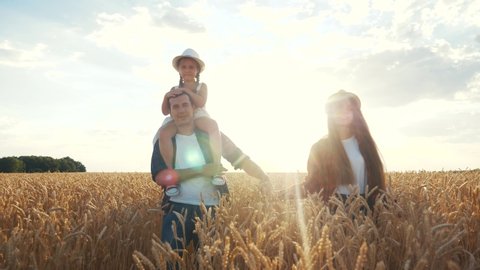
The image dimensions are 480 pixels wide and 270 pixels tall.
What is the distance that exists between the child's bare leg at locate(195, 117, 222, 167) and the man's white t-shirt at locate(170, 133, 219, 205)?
4.3 inches

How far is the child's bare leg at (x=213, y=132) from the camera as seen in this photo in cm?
420

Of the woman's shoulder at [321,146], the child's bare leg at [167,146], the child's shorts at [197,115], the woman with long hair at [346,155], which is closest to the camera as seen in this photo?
the child's bare leg at [167,146]

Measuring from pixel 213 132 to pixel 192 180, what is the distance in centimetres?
48

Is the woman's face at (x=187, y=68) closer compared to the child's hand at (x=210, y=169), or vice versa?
the child's hand at (x=210, y=169)

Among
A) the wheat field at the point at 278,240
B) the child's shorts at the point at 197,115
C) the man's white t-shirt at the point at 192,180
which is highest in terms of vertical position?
the child's shorts at the point at 197,115

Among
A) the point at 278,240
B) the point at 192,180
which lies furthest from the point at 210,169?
the point at 278,240

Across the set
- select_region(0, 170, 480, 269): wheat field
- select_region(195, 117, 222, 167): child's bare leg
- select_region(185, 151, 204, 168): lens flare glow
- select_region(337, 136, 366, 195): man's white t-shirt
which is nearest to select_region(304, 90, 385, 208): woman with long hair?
select_region(337, 136, 366, 195): man's white t-shirt

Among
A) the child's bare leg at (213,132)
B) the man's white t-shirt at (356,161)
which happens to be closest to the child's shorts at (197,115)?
the child's bare leg at (213,132)

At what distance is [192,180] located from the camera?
13.4 ft

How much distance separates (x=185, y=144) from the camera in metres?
4.20

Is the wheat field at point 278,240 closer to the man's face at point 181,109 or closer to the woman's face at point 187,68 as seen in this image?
the man's face at point 181,109

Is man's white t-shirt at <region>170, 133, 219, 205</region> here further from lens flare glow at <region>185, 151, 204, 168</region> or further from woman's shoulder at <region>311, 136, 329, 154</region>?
woman's shoulder at <region>311, 136, 329, 154</region>

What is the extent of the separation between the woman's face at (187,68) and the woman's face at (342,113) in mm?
1552

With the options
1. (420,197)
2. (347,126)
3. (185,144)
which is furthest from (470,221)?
(185,144)
